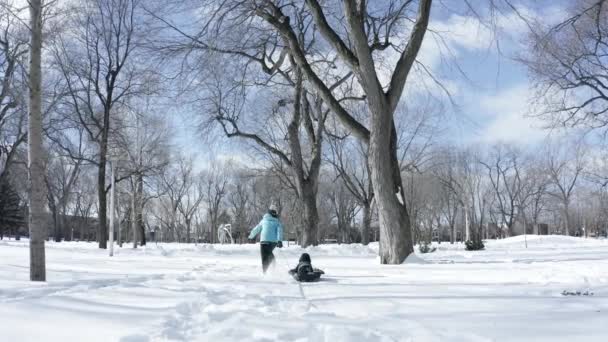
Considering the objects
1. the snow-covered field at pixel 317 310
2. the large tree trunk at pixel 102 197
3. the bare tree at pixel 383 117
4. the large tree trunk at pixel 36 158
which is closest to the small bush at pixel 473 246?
the bare tree at pixel 383 117

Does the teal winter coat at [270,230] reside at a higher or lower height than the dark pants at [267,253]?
higher

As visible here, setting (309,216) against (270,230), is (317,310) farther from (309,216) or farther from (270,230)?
(309,216)

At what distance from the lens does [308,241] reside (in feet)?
76.9

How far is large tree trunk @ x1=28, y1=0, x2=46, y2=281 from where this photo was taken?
8.55m

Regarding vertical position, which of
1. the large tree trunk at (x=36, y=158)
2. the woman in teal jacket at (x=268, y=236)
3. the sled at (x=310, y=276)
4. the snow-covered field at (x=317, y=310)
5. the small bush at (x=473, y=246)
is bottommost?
the small bush at (x=473, y=246)

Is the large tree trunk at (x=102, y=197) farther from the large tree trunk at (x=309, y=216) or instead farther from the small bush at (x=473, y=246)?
the small bush at (x=473, y=246)

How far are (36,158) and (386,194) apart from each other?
7761 mm

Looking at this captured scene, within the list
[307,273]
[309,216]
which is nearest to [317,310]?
→ [307,273]

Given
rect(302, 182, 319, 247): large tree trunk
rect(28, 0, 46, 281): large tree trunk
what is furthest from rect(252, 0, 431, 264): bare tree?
rect(302, 182, 319, 247): large tree trunk

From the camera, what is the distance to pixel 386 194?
12359 mm

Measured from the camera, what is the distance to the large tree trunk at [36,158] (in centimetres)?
855

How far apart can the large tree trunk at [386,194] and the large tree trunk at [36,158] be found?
291 inches

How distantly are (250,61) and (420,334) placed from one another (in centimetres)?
1635

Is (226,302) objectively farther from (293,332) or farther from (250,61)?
(250,61)
